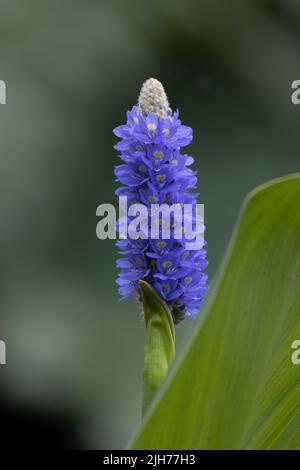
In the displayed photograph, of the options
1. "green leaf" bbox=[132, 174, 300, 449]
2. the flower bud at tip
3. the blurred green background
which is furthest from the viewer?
the blurred green background

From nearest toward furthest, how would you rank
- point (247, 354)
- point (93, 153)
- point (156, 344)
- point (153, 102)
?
point (247, 354)
point (156, 344)
point (153, 102)
point (93, 153)

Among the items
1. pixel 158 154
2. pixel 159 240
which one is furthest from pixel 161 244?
pixel 158 154

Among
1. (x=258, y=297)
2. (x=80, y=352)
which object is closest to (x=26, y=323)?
(x=80, y=352)

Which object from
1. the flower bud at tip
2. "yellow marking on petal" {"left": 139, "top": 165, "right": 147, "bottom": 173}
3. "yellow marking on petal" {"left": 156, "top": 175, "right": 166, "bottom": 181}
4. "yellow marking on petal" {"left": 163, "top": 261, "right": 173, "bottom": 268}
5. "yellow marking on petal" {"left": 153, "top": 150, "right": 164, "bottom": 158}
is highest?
the flower bud at tip

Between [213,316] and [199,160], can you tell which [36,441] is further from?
[213,316]

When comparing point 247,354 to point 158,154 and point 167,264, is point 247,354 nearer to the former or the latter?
point 167,264

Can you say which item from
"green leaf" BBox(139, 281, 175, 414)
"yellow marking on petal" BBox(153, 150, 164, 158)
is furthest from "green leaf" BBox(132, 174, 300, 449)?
"yellow marking on petal" BBox(153, 150, 164, 158)

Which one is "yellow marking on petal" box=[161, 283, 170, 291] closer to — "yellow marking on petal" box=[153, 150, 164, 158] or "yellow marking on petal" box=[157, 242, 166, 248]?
"yellow marking on petal" box=[157, 242, 166, 248]
